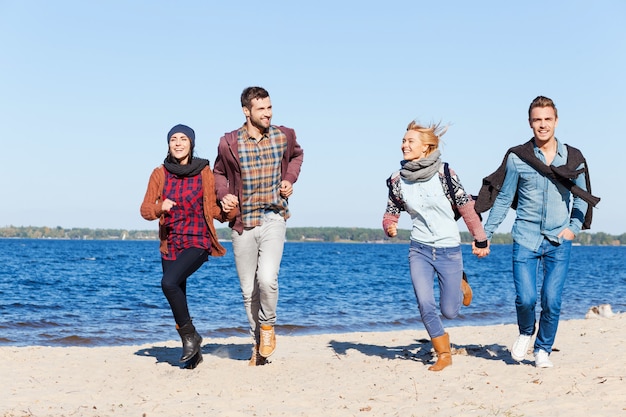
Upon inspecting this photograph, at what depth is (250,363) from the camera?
763 cm

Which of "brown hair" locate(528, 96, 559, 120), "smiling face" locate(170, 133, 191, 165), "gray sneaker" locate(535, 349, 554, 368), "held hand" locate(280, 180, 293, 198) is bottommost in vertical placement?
"gray sneaker" locate(535, 349, 554, 368)

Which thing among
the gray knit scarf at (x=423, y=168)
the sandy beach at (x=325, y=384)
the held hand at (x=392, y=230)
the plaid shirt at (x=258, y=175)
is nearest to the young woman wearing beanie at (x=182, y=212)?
the plaid shirt at (x=258, y=175)

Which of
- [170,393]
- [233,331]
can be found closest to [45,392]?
[170,393]

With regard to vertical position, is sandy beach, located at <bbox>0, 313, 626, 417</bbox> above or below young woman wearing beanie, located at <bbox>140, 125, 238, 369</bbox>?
below

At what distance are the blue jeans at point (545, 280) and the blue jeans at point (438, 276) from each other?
1.80 feet

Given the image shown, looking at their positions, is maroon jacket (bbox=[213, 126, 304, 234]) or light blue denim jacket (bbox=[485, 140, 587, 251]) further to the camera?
maroon jacket (bbox=[213, 126, 304, 234])

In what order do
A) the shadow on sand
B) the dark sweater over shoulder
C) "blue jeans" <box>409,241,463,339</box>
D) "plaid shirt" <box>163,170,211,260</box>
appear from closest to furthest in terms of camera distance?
the dark sweater over shoulder < "blue jeans" <box>409,241,463,339</box> < "plaid shirt" <box>163,170,211,260</box> < the shadow on sand

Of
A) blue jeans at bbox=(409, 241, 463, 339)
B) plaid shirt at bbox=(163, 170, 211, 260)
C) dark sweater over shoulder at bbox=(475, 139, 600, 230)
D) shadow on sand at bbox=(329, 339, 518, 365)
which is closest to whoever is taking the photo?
dark sweater over shoulder at bbox=(475, 139, 600, 230)

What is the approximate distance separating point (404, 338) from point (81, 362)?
4920 millimetres

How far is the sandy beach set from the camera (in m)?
5.62

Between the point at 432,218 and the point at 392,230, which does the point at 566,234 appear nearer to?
the point at 432,218

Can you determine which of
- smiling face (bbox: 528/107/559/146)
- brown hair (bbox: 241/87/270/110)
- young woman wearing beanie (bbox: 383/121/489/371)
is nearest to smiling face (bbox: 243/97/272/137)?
brown hair (bbox: 241/87/270/110)

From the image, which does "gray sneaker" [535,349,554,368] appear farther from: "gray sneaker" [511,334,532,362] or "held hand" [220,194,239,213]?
"held hand" [220,194,239,213]

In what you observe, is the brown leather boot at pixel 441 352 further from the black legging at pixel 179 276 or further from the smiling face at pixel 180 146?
the smiling face at pixel 180 146
